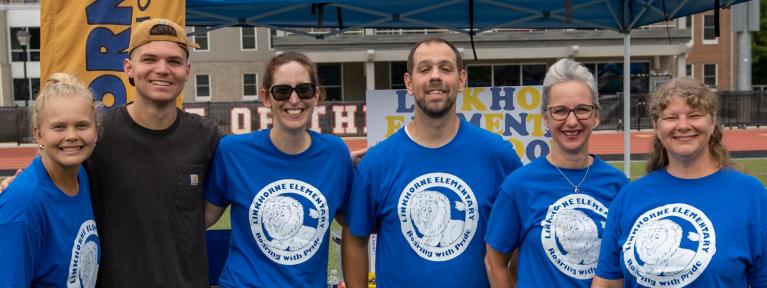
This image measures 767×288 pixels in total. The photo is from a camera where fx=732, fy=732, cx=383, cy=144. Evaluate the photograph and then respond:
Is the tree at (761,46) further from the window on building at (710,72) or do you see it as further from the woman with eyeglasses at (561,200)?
the woman with eyeglasses at (561,200)

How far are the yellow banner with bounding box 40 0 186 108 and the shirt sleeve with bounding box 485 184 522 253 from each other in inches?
106

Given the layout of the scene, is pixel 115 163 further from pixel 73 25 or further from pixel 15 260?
pixel 73 25

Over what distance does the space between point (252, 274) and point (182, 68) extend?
934mm

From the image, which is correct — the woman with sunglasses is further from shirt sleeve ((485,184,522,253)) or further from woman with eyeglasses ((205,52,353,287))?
woman with eyeglasses ((205,52,353,287))

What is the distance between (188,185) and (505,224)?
1.33 m

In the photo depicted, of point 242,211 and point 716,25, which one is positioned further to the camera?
point 716,25

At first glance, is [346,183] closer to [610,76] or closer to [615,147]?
[615,147]

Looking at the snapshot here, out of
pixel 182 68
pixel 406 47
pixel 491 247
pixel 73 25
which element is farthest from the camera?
pixel 406 47

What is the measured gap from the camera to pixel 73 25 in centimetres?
456

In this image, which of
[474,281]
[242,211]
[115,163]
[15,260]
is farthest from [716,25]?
[15,260]

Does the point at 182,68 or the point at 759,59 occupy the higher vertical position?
the point at 759,59

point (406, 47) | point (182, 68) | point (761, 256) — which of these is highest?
point (406, 47)

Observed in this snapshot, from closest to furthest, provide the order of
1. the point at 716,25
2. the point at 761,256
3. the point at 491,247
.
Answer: the point at 761,256 < the point at 491,247 < the point at 716,25

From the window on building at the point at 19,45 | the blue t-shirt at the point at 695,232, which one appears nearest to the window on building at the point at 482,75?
the window on building at the point at 19,45
